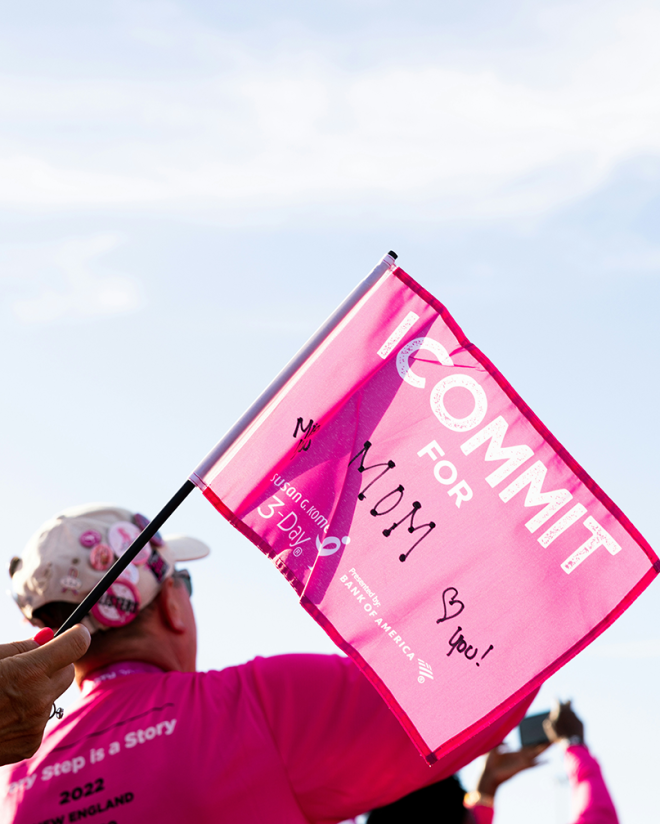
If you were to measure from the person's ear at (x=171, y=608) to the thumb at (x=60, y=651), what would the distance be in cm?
141

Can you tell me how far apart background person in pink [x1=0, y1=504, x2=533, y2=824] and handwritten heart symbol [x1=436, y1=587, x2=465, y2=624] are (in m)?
0.33

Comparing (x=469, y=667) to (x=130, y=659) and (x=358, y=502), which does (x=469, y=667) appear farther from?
(x=130, y=659)

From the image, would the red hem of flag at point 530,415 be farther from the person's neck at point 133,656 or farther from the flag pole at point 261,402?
the person's neck at point 133,656

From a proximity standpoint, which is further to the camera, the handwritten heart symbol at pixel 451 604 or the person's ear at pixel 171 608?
the person's ear at pixel 171 608

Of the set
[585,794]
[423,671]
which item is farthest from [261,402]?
[585,794]

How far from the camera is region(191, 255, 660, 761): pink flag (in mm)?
3115

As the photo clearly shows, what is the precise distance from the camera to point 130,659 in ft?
11.9

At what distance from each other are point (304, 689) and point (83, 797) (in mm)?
741

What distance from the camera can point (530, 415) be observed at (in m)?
3.32

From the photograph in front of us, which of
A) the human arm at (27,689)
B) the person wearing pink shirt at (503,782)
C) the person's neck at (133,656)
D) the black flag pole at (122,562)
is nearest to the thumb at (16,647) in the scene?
the human arm at (27,689)

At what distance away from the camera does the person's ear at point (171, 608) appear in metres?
3.83

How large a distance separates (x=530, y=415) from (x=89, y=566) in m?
1.67

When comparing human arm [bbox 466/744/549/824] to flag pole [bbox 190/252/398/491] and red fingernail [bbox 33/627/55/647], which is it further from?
red fingernail [bbox 33/627/55/647]

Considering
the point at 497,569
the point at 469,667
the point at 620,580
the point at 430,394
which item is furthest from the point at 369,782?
the point at 430,394
